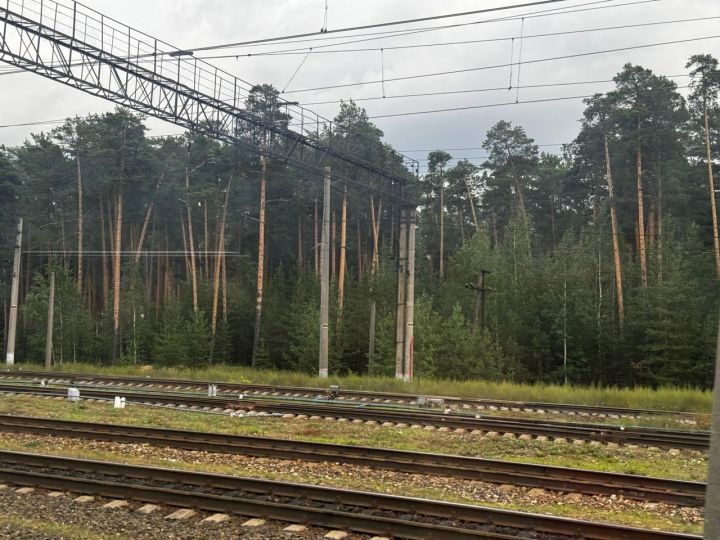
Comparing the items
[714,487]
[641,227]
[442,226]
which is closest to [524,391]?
[641,227]

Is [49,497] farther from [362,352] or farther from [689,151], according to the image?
[689,151]

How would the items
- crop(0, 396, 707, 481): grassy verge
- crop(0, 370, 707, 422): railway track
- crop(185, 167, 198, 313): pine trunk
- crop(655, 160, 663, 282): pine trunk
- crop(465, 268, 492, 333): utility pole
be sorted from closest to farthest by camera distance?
crop(0, 396, 707, 481): grassy verge
crop(0, 370, 707, 422): railway track
crop(655, 160, 663, 282): pine trunk
crop(465, 268, 492, 333): utility pole
crop(185, 167, 198, 313): pine trunk

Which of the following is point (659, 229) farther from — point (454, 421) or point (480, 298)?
point (454, 421)

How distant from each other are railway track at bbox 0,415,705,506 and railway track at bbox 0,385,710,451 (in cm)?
425

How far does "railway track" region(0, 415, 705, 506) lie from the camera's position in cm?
953

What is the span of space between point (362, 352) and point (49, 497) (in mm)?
30731

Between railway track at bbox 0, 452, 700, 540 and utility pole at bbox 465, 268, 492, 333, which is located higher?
utility pole at bbox 465, 268, 492, 333

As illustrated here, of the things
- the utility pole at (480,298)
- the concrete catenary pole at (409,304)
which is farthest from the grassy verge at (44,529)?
the utility pole at (480,298)

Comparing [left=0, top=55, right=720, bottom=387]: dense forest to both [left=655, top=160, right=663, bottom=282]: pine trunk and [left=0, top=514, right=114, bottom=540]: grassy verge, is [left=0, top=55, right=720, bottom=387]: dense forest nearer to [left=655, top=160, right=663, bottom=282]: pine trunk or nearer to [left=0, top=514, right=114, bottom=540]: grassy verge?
[left=655, top=160, right=663, bottom=282]: pine trunk

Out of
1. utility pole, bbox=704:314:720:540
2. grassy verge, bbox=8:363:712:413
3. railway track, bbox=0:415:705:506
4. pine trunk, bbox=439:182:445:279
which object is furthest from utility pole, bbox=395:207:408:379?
pine trunk, bbox=439:182:445:279

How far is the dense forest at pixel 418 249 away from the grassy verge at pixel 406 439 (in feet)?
35.4

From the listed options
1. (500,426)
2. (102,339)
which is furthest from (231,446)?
(102,339)

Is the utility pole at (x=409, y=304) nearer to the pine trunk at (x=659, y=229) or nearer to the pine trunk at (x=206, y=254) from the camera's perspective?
the pine trunk at (x=659, y=229)

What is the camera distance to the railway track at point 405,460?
9531mm
